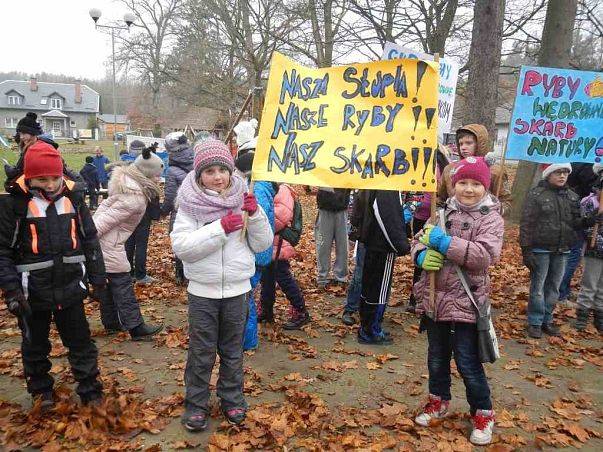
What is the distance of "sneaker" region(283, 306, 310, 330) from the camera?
5426 millimetres

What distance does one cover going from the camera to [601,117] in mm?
5500

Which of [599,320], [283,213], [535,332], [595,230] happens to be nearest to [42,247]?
[283,213]

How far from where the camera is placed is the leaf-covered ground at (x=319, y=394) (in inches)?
132

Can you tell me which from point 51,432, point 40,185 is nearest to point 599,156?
point 40,185

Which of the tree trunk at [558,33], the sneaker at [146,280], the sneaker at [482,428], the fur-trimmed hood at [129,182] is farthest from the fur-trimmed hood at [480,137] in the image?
the tree trunk at [558,33]

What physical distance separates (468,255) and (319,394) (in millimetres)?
1774

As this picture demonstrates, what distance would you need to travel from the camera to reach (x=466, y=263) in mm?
3244

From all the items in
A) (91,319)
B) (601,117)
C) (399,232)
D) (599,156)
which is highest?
(601,117)

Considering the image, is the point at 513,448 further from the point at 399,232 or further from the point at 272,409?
the point at 399,232

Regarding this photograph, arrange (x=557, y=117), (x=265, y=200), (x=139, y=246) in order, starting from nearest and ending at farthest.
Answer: (x=265, y=200), (x=557, y=117), (x=139, y=246)

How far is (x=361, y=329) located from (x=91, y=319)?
10.5 feet

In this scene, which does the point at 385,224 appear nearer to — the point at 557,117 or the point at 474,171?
the point at 474,171

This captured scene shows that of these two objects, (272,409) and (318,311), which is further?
(318,311)

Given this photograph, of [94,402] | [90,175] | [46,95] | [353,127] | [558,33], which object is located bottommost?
[94,402]
